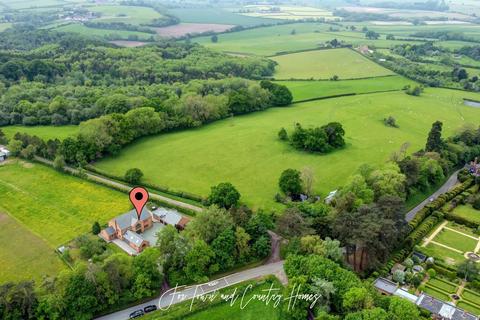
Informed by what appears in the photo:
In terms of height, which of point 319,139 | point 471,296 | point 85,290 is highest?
point 319,139

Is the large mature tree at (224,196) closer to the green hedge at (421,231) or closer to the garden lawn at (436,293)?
the green hedge at (421,231)

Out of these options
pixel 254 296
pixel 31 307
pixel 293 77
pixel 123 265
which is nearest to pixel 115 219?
pixel 123 265

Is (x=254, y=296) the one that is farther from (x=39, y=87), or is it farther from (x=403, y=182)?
(x=39, y=87)

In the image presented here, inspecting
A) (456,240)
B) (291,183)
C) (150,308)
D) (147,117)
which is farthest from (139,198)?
(456,240)

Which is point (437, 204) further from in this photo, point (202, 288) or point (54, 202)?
point (54, 202)

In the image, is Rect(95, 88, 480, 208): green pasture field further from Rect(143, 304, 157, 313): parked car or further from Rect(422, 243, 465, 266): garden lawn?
Rect(143, 304, 157, 313): parked car

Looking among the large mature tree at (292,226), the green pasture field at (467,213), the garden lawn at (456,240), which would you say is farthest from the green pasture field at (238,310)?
the green pasture field at (467,213)

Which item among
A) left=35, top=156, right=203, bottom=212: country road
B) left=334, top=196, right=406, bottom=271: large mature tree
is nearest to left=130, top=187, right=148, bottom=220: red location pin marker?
left=35, top=156, right=203, bottom=212: country road
